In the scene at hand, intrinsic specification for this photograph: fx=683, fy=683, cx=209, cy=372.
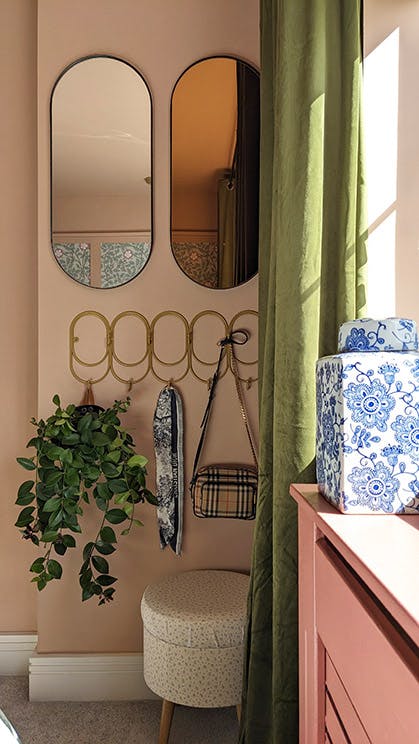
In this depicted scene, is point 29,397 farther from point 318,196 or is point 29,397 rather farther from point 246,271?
point 318,196

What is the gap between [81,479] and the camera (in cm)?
213

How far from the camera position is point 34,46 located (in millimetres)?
2475

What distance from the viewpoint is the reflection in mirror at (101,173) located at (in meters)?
2.33

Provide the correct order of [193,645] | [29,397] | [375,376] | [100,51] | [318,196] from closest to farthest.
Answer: [375,376], [318,196], [193,645], [100,51], [29,397]

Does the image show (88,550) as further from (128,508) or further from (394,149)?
(394,149)

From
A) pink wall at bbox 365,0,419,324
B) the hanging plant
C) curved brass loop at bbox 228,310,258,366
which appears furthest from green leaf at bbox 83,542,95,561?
pink wall at bbox 365,0,419,324

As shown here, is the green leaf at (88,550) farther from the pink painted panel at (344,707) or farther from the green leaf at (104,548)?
the pink painted panel at (344,707)

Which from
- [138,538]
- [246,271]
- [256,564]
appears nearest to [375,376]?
[256,564]

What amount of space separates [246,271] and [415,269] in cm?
93

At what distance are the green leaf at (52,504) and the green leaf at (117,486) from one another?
0.52 ft

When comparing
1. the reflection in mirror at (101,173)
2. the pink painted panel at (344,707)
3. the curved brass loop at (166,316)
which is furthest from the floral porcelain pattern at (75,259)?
the pink painted panel at (344,707)

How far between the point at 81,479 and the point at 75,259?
29.7 inches

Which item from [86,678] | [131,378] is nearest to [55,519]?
[131,378]

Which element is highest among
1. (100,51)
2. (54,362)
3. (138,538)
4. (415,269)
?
(100,51)
